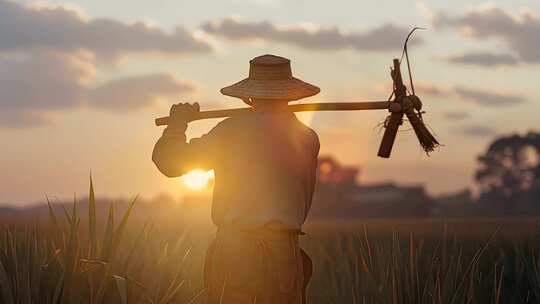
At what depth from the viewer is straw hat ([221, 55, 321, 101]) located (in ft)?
19.4

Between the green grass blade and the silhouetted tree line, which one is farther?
the silhouetted tree line

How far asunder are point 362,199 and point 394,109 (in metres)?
60.6

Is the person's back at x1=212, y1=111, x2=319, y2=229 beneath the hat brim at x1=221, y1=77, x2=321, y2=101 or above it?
beneath

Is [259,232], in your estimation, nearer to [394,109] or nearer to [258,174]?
[258,174]

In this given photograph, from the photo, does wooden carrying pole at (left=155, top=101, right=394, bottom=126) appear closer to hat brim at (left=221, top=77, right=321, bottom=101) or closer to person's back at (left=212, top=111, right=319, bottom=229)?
hat brim at (left=221, top=77, right=321, bottom=101)

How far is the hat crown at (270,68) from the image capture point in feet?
19.9

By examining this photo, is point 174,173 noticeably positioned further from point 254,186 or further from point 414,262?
point 414,262

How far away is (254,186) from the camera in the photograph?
5.67m

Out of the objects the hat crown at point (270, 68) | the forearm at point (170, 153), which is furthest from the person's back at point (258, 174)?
the hat crown at point (270, 68)

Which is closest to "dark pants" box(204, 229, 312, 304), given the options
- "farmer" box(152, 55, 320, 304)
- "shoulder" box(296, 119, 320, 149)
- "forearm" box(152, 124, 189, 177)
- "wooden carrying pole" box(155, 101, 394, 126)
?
"farmer" box(152, 55, 320, 304)

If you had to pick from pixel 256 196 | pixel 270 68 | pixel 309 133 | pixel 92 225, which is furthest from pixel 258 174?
pixel 92 225

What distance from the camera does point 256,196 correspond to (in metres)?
5.66

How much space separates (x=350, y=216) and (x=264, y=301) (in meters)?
59.4

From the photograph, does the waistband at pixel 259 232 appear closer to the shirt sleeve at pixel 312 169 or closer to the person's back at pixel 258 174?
the person's back at pixel 258 174
